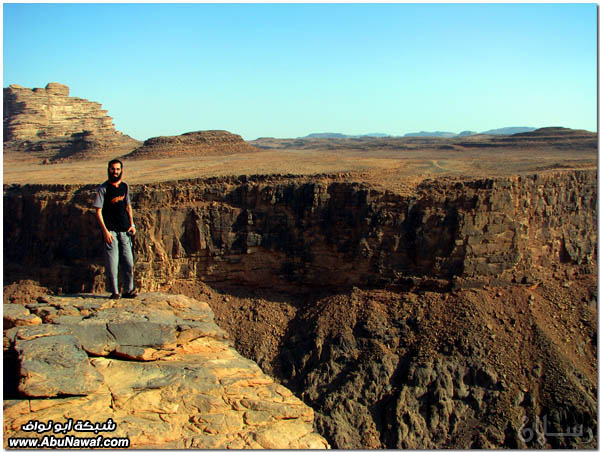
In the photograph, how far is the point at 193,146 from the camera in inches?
1534

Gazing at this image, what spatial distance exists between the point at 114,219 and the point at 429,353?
1151 centimetres

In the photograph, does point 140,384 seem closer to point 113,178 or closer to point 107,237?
point 107,237

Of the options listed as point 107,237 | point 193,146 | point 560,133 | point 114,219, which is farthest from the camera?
point 560,133

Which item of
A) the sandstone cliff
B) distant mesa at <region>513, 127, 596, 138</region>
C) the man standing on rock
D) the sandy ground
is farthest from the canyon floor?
distant mesa at <region>513, 127, 596, 138</region>

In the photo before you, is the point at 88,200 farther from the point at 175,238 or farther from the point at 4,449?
the point at 4,449

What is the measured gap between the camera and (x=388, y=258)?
21.0 m

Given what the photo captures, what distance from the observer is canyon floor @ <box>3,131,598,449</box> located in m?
16.5

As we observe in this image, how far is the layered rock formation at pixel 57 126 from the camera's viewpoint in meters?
41.5

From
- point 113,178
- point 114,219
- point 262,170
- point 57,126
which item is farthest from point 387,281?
point 57,126

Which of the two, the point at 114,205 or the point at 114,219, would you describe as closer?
the point at 114,205

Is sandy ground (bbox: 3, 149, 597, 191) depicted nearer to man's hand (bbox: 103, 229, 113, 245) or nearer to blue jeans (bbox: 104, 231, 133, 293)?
blue jeans (bbox: 104, 231, 133, 293)

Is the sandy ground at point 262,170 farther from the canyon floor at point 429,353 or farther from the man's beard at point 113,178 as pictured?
the man's beard at point 113,178

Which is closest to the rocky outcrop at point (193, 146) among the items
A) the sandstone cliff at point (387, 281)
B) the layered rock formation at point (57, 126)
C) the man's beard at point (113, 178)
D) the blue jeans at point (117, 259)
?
the layered rock formation at point (57, 126)

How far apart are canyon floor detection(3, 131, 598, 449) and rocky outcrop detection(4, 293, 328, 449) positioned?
7.95 m
